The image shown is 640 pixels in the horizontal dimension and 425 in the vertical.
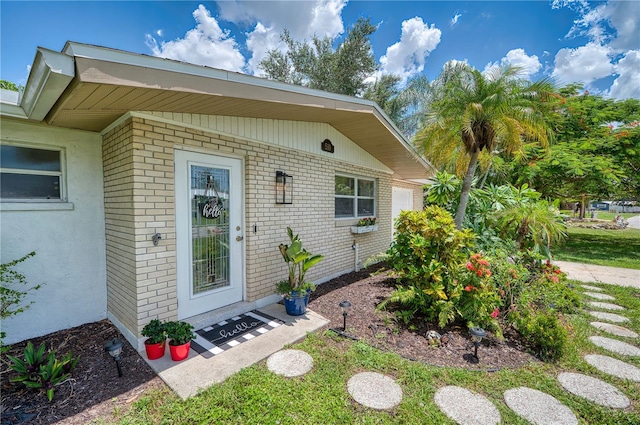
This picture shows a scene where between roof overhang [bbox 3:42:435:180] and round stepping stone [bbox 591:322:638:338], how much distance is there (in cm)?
492

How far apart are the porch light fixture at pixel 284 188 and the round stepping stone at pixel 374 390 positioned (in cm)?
290

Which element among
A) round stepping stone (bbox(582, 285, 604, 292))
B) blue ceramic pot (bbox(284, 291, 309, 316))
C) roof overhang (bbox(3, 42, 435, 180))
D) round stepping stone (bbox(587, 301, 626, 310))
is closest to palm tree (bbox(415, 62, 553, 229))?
roof overhang (bbox(3, 42, 435, 180))

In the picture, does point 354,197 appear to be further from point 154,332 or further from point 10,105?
point 10,105

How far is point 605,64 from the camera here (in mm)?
7891

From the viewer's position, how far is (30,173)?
3.29m

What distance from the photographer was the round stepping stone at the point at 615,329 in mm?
3722

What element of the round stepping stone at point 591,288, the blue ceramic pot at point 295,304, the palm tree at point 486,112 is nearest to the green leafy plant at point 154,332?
the blue ceramic pot at point 295,304

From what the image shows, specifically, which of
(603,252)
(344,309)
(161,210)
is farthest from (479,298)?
(603,252)

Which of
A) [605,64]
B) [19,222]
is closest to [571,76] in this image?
[605,64]

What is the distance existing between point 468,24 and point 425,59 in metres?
9.42

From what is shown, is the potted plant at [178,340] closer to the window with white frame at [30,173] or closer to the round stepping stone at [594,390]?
the window with white frame at [30,173]

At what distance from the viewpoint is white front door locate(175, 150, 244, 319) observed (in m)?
3.49

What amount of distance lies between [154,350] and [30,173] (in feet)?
8.76

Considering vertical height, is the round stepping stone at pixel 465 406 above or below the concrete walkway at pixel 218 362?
below
